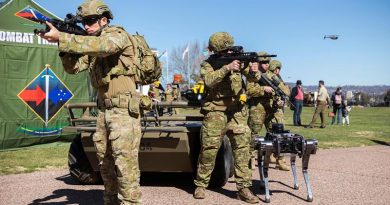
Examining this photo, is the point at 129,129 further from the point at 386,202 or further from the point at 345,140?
the point at 345,140

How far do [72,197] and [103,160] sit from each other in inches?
74.4

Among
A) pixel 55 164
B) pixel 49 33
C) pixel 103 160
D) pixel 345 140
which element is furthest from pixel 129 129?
pixel 345 140

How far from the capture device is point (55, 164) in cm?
900

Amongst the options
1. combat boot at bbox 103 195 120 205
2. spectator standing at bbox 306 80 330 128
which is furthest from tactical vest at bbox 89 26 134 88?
spectator standing at bbox 306 80 330 128

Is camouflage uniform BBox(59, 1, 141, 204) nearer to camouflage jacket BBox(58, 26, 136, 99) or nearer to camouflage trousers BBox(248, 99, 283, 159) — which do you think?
camouflage jacket BBox(58, 26, 136, 99)

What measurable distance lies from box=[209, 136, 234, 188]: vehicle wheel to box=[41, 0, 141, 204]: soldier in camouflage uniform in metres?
2.17

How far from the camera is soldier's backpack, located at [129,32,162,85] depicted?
14.8 feet

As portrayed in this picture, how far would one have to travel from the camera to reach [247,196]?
19.1ft

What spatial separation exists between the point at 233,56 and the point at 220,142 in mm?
1166

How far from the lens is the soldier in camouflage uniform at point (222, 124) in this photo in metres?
5.91

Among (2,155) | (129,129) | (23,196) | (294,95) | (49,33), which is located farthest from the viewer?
(294,95)

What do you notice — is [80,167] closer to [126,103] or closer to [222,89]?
[222,89]

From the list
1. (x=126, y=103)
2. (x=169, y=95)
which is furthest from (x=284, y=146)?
(x=169, y=95)

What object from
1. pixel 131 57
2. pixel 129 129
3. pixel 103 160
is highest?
pixel 131 57
